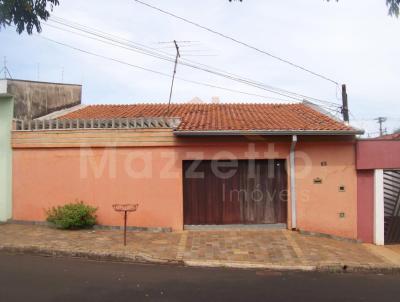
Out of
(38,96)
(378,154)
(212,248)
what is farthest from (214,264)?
(38,96)

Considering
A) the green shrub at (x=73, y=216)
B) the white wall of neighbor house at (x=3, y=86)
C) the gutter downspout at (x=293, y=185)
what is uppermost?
the white wall of neighbor house at (x=3, y=86)

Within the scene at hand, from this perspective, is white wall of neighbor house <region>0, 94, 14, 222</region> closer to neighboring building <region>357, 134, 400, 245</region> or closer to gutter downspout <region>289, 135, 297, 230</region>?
gutter downspout <region>289, 135, 297, 230</region>

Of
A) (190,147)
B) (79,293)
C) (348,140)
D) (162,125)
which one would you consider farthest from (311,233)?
(79,293)

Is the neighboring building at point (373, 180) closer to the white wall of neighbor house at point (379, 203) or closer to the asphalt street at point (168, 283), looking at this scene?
the white wall of neighbor house at point (379, 203)

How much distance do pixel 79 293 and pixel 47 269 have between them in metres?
1.83

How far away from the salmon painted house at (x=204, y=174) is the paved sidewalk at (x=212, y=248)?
0.58 meters

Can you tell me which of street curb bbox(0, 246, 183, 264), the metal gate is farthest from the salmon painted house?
street curb bbox(0, 246, 183, 264)

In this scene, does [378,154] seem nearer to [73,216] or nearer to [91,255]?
[91,255]

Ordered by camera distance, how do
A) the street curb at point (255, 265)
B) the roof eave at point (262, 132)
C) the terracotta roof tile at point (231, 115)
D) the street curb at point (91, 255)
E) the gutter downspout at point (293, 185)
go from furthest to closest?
the gutter downspout at point (293, 185) → the terracotta roof tile at point (231, 115) → the roof eave at point (262, 132) → the street curb at point (91, 255) → the street curb at point (255, 265)

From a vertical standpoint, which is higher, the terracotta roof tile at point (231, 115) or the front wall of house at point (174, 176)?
the terracotta roof tile at point (231, 115)

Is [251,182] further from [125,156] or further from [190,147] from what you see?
[125,156]

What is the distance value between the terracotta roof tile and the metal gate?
6.71 feet

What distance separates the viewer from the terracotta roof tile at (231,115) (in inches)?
462

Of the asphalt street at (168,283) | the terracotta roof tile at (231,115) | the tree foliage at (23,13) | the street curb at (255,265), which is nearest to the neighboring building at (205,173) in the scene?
the terracotta roof tile at (231,115)
